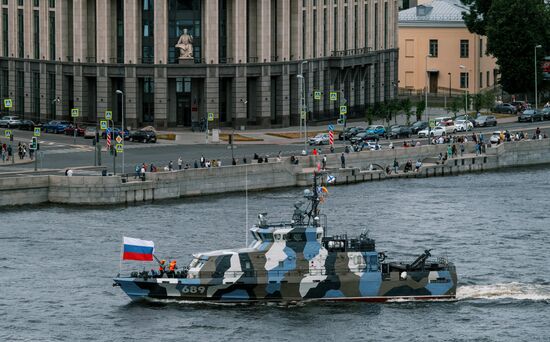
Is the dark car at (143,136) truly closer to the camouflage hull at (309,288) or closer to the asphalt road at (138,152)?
the asphalt road at (138,152)

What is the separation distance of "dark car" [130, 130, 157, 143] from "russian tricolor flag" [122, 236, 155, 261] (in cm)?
7676

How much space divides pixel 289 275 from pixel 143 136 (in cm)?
7632

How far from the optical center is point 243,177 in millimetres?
170750

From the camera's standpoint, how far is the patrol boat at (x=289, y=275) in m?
118

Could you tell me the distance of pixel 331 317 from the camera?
116812mm

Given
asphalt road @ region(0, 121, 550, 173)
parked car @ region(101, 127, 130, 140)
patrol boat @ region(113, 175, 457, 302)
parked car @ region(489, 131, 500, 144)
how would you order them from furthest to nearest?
parked car @ region(489, 131, 500, 144), parked car @ region(101, 127, 130, 140), asphalt road @ region(0, 121, 550, 173), patrol boat @ region(113, 175, 457, 302)

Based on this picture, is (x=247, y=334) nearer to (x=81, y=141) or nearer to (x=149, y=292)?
(x=149, y=292)

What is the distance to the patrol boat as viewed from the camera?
118 meters

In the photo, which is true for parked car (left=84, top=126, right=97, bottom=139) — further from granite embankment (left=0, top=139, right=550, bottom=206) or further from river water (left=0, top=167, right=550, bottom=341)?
river water (left=0, top=167, right=550, bottom=341)

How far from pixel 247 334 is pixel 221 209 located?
1861 inches

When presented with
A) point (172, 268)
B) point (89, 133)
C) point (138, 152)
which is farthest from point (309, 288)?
point (89, 133)

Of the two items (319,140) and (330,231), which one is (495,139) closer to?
(319,140)

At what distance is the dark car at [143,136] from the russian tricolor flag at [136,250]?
7676 cm

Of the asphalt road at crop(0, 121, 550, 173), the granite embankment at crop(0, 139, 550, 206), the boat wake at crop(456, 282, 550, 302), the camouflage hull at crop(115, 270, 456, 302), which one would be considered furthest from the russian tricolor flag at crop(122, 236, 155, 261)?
the asphalt road at crop(0, 121, 550, 173)
